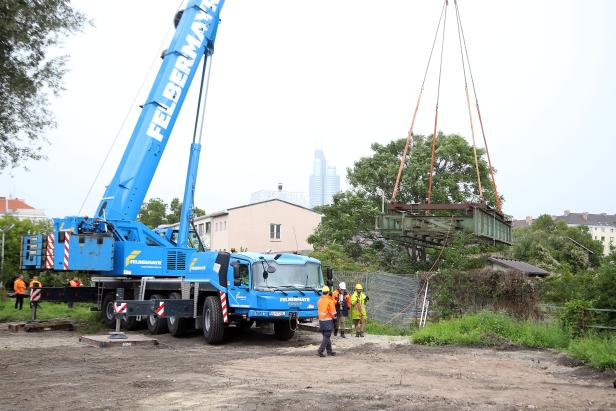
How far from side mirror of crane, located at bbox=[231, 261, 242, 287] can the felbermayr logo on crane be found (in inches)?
194

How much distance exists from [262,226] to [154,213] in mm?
21263

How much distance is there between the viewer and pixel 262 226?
52969 millimetres

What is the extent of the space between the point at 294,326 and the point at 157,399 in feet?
27.5

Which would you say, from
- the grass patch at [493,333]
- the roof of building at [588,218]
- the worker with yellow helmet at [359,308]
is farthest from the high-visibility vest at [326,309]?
the roof of building at [588,218]

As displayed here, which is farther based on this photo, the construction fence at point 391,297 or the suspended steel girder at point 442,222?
the construction fence at point 391,297

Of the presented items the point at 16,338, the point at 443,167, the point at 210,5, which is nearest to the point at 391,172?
the point at 443,167

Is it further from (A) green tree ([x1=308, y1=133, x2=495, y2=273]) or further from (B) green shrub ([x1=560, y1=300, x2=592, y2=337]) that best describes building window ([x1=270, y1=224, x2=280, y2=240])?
(B) green shrub ([x1=560, y1=300, x2=592, y2=337])

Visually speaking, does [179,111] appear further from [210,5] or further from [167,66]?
[210,5]

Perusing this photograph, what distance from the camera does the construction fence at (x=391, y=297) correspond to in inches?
845

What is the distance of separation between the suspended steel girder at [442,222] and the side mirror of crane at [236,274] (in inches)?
199

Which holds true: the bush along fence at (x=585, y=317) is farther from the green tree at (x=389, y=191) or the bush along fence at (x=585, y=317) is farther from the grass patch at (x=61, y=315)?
the green tree at (x=389, y=191)

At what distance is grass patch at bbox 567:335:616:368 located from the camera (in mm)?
11712

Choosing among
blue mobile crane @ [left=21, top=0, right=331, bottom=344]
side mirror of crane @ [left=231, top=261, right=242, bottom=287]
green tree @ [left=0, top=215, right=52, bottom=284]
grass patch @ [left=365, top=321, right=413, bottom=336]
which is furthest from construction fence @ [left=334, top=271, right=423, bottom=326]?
green tree @ [left=0, top=215, right=52, bottom=284]

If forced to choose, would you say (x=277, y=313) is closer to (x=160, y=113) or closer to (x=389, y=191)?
(x=160, y=113)
